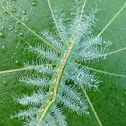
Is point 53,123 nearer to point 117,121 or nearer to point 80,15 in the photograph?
point 117,121

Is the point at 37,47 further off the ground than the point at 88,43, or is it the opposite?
the point at 88,43

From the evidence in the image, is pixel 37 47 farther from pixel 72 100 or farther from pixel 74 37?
pixel 72 100

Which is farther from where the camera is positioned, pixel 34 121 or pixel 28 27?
pixel 28 27

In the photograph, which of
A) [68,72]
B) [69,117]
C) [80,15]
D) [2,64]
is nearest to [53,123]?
[69,117]

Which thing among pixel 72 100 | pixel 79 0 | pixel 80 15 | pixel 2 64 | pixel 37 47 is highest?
pixel 79 0

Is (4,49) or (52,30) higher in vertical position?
(52,30)

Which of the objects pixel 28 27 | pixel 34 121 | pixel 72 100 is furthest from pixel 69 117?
pixel 28 27
